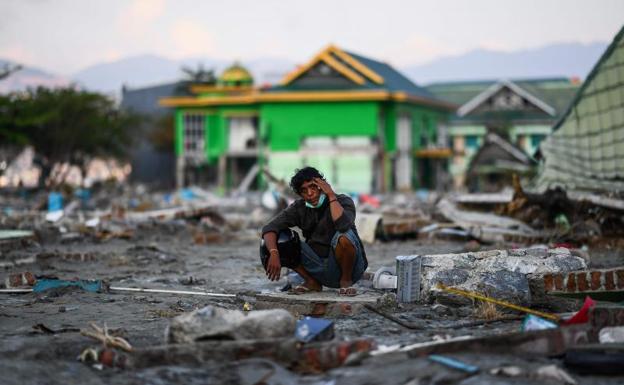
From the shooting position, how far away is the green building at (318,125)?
3681 centimetres

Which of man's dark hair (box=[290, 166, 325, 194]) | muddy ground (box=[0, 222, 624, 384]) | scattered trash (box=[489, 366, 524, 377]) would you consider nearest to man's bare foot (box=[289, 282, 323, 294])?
muddy ground (box=[0, 222, 624, 384])

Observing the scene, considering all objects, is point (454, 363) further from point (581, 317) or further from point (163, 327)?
point (163, 327)

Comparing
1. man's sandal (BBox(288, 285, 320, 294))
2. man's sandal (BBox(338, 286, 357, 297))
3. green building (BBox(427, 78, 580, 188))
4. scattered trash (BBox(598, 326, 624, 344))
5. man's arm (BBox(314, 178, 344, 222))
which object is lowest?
man's sandal (BBox(288, 285, 320, 294))

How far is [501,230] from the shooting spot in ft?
42.5

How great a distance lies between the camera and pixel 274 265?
23.1 feet

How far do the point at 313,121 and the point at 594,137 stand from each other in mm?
22705

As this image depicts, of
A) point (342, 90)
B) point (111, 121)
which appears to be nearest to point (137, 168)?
point (111, 121)

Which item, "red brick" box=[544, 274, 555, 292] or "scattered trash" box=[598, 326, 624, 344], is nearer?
"scattered trash" box=[598, 326, 624, 344]

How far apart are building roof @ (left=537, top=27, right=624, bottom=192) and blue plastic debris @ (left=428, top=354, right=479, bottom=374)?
9.13 meters

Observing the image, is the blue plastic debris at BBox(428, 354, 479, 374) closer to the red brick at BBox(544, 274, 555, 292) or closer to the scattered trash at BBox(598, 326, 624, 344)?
the scattered trash at BBox(598, 326, 624, 344)

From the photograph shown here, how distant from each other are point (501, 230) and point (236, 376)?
8749 mm

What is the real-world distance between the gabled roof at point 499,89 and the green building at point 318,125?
4613 mm

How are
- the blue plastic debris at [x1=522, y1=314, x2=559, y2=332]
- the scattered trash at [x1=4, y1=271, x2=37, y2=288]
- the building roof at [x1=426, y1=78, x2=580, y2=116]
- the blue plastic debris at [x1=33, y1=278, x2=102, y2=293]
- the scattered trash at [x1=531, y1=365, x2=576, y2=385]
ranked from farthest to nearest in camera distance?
1. the building roof at [x1=426, y1=78, x2=580, y2=116]
2. the scattered trash at [x1=4, y1=271, x2=37, y2=288]
3. the blue plastic debris at [x1=33, y1=278, x2=102, y2=293]
4. the blue plastic debris at [x1=522, y1=314, x2=559, y2=332]
5. the scattered trash at [x1=531, y1=365, x2=576, y2=385]

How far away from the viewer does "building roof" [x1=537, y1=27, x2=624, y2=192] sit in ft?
46.4
